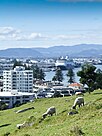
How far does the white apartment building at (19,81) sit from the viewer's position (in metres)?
130

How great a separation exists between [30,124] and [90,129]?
8.94 metres

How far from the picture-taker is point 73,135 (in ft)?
48.4

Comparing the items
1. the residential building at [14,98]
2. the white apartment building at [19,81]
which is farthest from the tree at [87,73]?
the white apartment building at [19,81]

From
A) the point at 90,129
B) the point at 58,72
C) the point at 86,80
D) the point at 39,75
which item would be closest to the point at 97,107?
the point at 90,129

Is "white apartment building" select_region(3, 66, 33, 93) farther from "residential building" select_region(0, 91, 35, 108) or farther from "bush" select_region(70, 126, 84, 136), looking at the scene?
"bush" select_region(70, 126, 84, 136)

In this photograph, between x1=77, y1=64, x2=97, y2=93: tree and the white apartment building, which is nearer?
x1=77, y1=64, x2=97, y2=93: tree

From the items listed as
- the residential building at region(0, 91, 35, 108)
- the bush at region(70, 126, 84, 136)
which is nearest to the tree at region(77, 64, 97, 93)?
the bush at region(70, 126, 84, 136)

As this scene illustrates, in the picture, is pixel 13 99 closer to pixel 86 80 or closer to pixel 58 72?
pixel 86 80

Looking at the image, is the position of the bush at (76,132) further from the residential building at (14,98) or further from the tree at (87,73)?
the residential building at (14,98)

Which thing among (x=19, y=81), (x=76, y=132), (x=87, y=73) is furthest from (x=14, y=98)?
(x=76, y=132)

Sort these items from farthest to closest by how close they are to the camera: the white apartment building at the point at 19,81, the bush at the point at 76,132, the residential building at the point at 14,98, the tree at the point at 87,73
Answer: the white apartment building at the point at 19,81, the residential building at the point at 14,98, the tree at the point at 87,73, the bush at the point at 76,132

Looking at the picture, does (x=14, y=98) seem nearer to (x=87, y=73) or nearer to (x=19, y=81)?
(x=19, y=81)

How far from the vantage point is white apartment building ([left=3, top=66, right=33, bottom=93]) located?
130 metres

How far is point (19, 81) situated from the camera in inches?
5221
